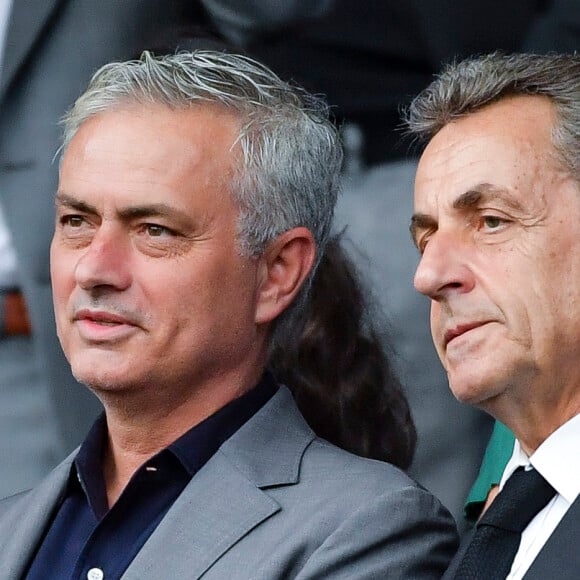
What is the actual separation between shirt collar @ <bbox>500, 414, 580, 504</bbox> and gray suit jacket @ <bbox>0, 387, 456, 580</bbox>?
292mm

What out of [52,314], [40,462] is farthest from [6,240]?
[40,462]

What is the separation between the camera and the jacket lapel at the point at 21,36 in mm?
3967

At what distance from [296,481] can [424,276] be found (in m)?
0.51

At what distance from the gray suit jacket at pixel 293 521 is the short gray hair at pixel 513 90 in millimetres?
685

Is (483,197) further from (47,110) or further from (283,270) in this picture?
(47,110)

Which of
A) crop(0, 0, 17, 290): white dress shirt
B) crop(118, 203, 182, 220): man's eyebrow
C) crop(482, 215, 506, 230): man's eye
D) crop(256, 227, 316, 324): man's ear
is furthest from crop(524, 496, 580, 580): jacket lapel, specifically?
crop(0, 0, 17, 290): white dress shirt

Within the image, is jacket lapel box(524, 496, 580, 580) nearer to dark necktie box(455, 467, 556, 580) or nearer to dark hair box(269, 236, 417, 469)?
dark necktie box(455, 467, 556, 580)

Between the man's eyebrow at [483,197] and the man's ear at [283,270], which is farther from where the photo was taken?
the man's ear at [283,270]

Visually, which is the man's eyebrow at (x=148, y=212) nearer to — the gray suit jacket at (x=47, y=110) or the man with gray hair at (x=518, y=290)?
the man with gray hair at (x=518, y=290)

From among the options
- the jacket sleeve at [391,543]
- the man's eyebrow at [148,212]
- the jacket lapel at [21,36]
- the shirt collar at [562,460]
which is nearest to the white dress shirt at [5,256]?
the jacket lapel at [21,36]

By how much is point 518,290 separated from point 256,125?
820 millimetres

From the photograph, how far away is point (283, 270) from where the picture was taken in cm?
328

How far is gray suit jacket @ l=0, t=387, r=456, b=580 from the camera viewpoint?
2818mm

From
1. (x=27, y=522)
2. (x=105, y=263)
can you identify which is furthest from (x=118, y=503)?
(x=105, y=263)
